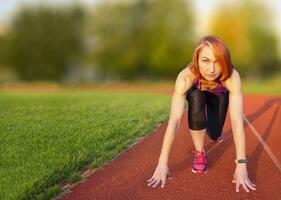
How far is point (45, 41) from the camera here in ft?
181

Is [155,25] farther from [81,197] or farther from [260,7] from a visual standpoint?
[81,197]

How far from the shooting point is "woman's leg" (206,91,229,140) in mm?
5875

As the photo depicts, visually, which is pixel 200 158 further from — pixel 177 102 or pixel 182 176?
pixel 177 102

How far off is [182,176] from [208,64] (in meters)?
1.53

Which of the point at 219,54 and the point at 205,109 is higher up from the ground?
the point at 219,54

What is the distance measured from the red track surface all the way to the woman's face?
129cm

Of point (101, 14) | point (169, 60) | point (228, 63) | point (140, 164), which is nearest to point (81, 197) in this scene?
point (140, 164)

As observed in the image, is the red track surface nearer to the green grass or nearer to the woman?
the woman

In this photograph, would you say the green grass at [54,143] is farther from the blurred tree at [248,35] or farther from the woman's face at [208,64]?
the blurred tree at [248,35]

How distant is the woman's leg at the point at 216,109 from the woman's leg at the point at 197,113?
32 centimetres

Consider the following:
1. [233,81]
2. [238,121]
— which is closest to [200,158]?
[238,121]

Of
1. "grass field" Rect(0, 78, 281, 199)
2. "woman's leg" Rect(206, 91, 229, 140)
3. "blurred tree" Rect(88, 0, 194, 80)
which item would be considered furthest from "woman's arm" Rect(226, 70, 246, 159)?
"blurred tree" Rect(88, 0, 194, 80)

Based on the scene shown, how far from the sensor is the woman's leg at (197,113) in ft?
17.6

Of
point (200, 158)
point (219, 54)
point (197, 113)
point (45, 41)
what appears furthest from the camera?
point (45, 41)
